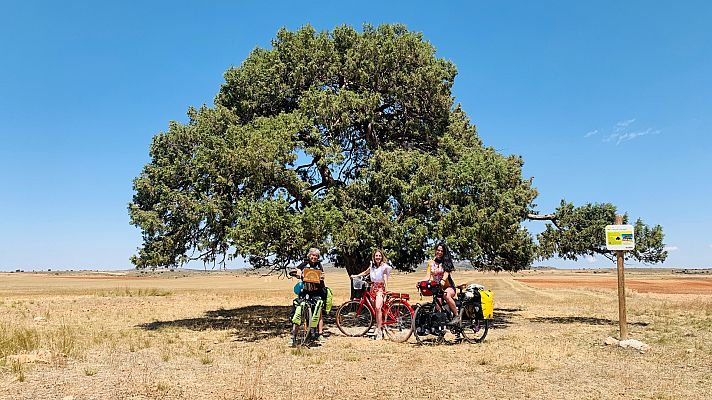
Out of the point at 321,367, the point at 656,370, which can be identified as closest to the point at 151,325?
the point at 321,367

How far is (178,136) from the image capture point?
66.7 feet

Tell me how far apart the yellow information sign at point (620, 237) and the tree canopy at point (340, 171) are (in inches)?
106

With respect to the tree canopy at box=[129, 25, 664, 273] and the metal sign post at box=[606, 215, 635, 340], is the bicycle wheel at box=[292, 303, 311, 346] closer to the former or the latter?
the tree canopy at box=[129, 25, 664, 273]

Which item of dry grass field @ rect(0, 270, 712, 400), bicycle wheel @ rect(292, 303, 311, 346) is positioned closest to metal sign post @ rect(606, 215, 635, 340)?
dry grass field @ rect(0, 270, 712, 400)

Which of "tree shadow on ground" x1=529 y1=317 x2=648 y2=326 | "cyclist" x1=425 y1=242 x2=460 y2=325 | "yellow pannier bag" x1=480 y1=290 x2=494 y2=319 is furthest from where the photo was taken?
"tree shadow on ground" x1=529 y1=317 x2=648 y2=326

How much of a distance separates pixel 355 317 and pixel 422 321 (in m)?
2.02

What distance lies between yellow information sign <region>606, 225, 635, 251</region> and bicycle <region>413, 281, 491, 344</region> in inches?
150

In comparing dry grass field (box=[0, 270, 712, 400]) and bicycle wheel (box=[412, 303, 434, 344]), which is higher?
bicycle wheel (box=[412, 303, 434, 344])

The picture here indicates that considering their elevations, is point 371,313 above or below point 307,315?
below

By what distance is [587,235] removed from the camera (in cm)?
1747

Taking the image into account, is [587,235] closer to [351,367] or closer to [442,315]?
[442,315]

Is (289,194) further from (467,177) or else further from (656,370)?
(656,370)

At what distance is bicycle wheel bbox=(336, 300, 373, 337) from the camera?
13.7 metres

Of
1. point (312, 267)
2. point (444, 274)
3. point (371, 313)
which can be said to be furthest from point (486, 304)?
point (312, 267)
